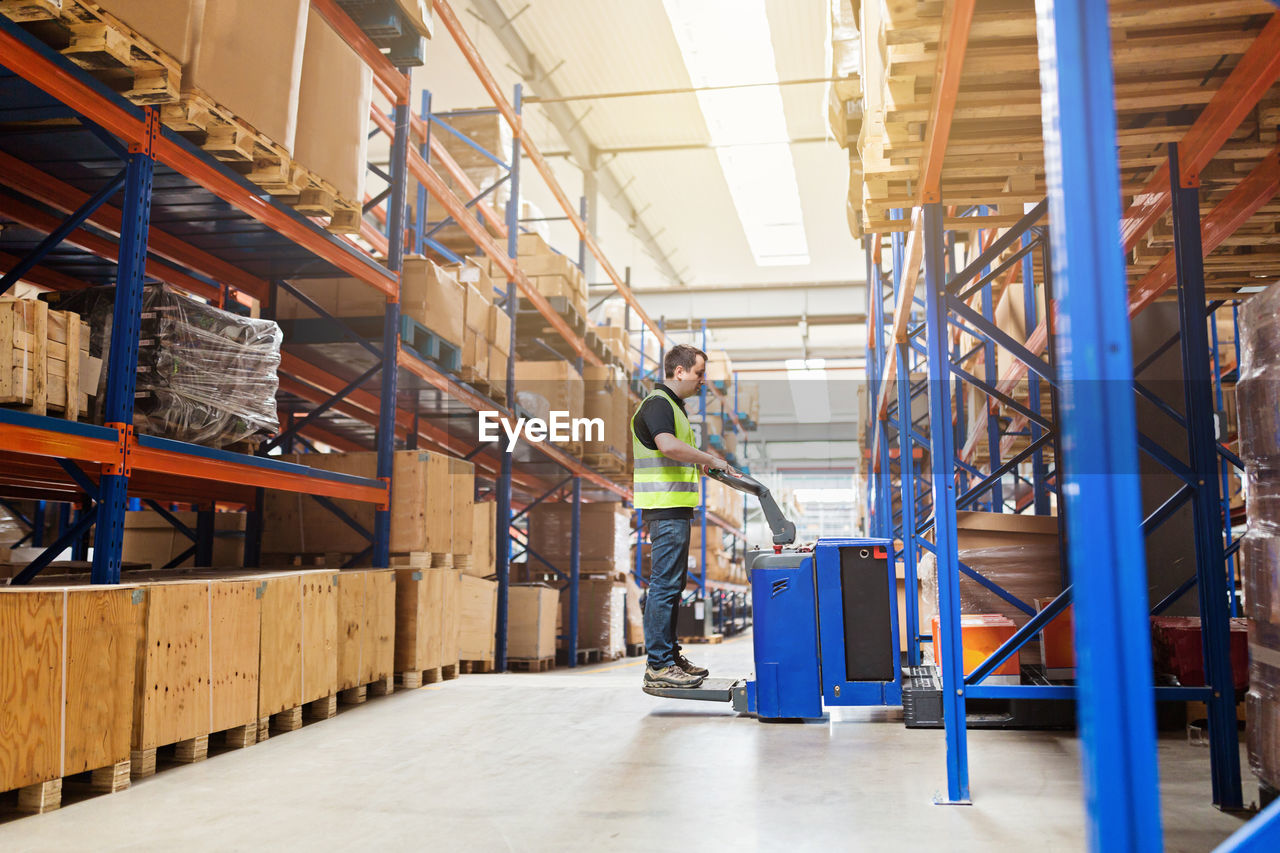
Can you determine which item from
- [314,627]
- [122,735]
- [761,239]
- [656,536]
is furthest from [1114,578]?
[761,239]

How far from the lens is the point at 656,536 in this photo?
555 cm

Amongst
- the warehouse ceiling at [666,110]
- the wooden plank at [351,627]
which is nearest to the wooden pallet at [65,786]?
the wooden plank at [351,627]

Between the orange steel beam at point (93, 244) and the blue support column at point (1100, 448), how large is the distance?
4861 mm

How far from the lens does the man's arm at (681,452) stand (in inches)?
203

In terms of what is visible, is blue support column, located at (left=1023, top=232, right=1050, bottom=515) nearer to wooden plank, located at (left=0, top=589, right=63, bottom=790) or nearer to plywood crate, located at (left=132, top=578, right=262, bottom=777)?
plywood crate, located at (left=132, top=578, right=262, bottom=777)

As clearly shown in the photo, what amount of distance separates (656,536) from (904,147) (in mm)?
2627

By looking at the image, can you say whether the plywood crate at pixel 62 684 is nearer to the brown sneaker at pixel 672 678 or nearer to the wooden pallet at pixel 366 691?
the wooden pallet at pixel 366 691

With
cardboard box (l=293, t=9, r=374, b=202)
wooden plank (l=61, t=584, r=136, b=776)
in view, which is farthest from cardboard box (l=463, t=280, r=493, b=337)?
wooden plank (l=61, t=584, r=136, b=776)

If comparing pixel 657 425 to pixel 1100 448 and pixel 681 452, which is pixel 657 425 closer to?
pixel 681 452

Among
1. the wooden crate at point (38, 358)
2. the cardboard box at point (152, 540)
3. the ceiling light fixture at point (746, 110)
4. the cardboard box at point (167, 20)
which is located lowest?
the cardboard box at point (152, 540)

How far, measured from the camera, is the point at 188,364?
15.8ft

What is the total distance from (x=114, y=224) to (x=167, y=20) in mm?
2187

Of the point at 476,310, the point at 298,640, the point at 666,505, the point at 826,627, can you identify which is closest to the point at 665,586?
the point at 666,505

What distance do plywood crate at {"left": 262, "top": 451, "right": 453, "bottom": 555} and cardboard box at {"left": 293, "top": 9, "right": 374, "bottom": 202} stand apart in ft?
6.49
